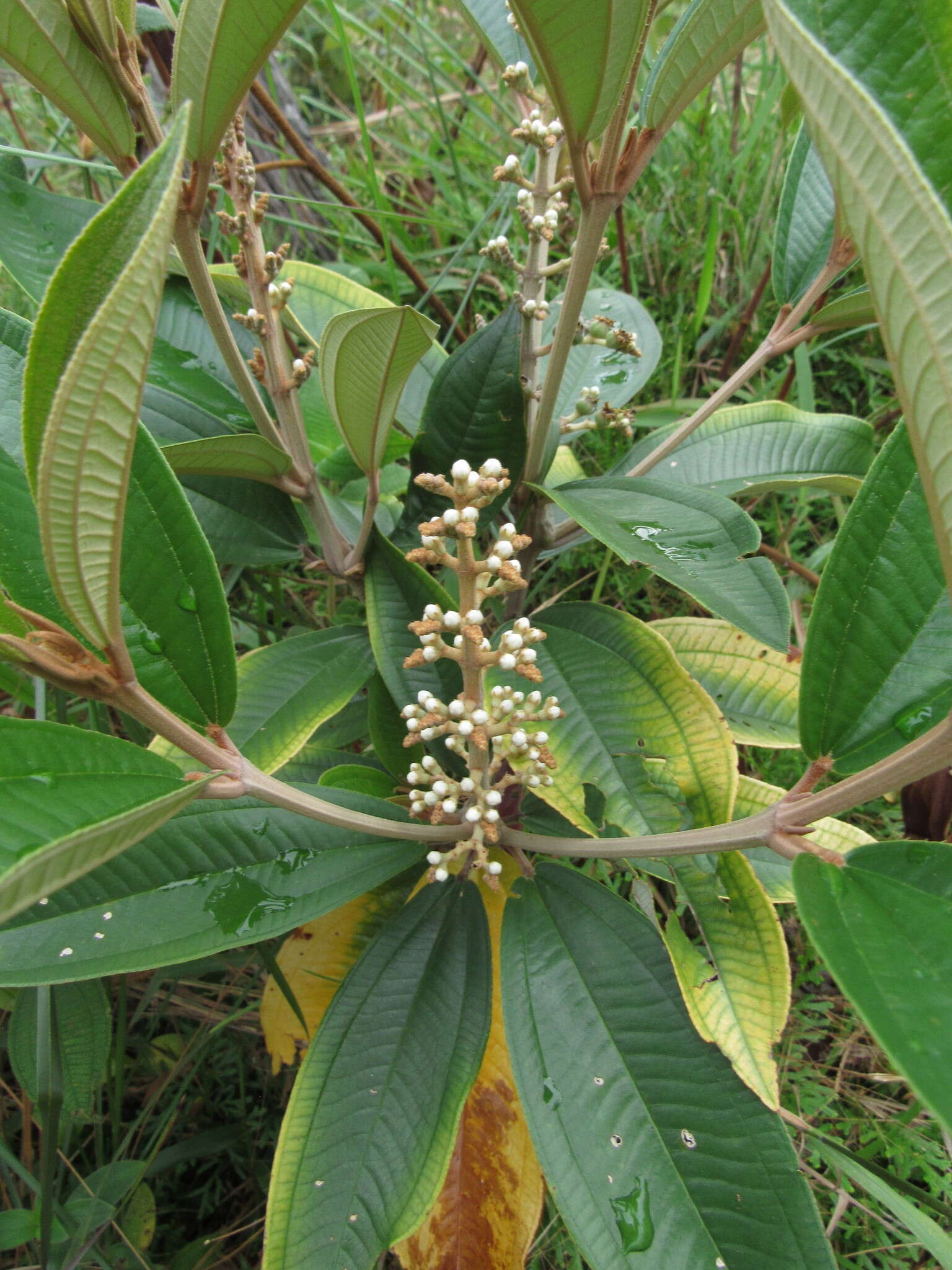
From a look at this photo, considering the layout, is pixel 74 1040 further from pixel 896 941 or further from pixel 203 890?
pixel 896 941

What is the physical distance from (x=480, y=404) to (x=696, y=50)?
436mm

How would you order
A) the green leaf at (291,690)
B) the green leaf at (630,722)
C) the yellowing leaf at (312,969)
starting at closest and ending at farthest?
the green leaf at (630,722) < the green leaf at (291,690) < the yellowing leaf at (312,969)

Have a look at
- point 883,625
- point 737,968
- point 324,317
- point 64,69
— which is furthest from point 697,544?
point 324,317

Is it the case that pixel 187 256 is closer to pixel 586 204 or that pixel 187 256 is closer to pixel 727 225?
pixel 586 204

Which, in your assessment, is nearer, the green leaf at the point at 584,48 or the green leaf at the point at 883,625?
the green leaf at the point at 584,48

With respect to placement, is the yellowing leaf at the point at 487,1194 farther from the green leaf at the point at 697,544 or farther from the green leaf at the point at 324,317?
the green leaf at the point at 324,317

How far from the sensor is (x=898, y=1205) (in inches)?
39.4

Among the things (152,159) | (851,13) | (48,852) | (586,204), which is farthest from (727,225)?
(48,852)

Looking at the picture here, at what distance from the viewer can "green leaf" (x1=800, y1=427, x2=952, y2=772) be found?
0.74m

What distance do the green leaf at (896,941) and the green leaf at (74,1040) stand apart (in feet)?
3.34

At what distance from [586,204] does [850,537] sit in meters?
0.41

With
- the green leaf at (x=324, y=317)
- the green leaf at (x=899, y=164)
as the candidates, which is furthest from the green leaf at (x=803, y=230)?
the green leaf at (x=899, y=164)

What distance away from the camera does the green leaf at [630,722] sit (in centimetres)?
96

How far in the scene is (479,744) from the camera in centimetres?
82
